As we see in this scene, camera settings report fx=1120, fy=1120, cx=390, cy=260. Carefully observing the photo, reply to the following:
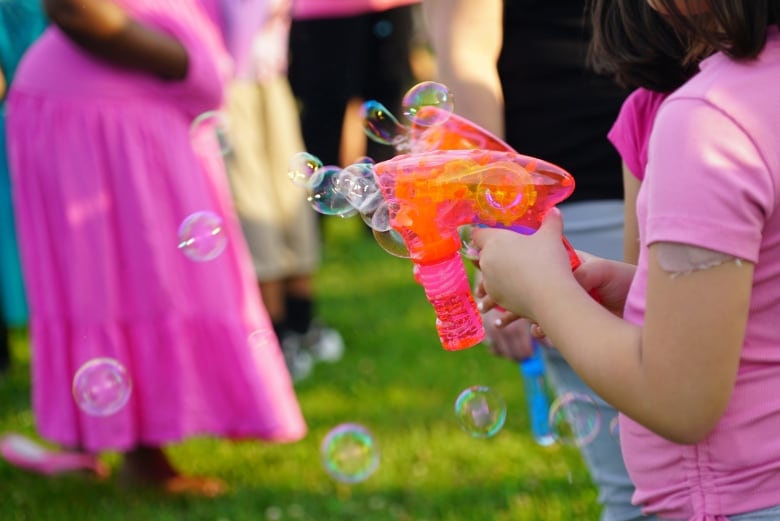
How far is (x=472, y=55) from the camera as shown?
6.64 feet

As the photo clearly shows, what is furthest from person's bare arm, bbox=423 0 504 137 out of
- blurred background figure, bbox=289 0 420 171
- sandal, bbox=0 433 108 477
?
blurred background figure, bbox=289 0 420 171

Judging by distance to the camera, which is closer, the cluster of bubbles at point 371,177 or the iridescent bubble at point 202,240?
the cluster of bubbles at point 371,177

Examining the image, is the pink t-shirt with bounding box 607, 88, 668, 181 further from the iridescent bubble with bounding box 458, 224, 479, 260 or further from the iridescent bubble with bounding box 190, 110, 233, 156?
the iridescent bubble with bounding box 190, 110, 233, 156

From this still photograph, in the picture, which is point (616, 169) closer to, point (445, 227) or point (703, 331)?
point (445, 227)

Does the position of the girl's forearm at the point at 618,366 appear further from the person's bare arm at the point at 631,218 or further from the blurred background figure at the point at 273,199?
the blurred background figure at the point at 273,199

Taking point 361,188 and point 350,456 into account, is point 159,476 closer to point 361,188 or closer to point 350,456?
point 350,456

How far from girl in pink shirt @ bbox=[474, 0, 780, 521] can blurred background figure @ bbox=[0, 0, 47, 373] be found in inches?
124

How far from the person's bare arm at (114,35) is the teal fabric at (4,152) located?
123 centimetres

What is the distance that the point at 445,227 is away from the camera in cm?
134

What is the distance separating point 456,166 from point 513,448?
7.63 ft

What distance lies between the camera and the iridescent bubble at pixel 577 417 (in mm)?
2016

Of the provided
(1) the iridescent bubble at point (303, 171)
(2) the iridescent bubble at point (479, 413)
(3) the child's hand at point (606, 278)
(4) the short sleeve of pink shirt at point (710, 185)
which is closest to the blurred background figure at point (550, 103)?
(2) the iridescent bubble at point (479, 413)

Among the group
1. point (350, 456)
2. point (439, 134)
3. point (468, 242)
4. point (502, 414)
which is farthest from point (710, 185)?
point (350, 456)

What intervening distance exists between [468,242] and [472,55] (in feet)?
2.34
